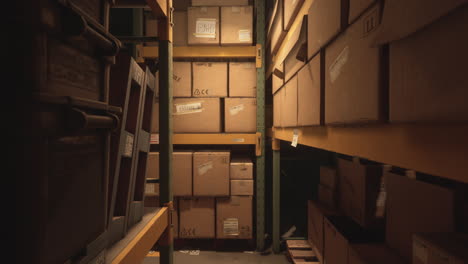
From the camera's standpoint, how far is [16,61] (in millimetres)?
270

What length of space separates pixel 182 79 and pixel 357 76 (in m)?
1.63

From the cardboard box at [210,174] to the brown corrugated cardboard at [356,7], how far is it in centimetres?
148

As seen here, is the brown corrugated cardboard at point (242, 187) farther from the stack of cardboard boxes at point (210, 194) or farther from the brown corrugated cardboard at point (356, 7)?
the brown corrugated cardboard at point (356, 7)

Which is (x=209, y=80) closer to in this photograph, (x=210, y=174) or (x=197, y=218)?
(x=210, y=174)

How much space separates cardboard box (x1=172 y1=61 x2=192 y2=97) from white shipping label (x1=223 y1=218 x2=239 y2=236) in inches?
42.1

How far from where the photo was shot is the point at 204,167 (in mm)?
1928

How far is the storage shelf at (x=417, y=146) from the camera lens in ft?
1.02

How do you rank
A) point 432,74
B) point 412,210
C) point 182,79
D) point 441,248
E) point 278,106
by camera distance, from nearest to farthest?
point 432,74 < point 441,248 < point 412,210 < point 278,106 < point 182,79

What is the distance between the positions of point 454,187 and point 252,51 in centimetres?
162

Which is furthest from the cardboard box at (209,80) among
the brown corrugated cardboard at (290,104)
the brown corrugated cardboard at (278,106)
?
the brown corrugated cardboard at (290,104)

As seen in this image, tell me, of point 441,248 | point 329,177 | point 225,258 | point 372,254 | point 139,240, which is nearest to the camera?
point 441,248

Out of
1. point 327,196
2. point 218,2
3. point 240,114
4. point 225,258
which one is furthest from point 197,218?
point 218,2

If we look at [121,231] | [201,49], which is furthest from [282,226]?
[121,231]

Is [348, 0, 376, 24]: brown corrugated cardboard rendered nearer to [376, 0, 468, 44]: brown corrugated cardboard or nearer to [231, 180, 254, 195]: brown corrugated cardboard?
[376, 0, 468, 44]: brown corrugated cardboard
